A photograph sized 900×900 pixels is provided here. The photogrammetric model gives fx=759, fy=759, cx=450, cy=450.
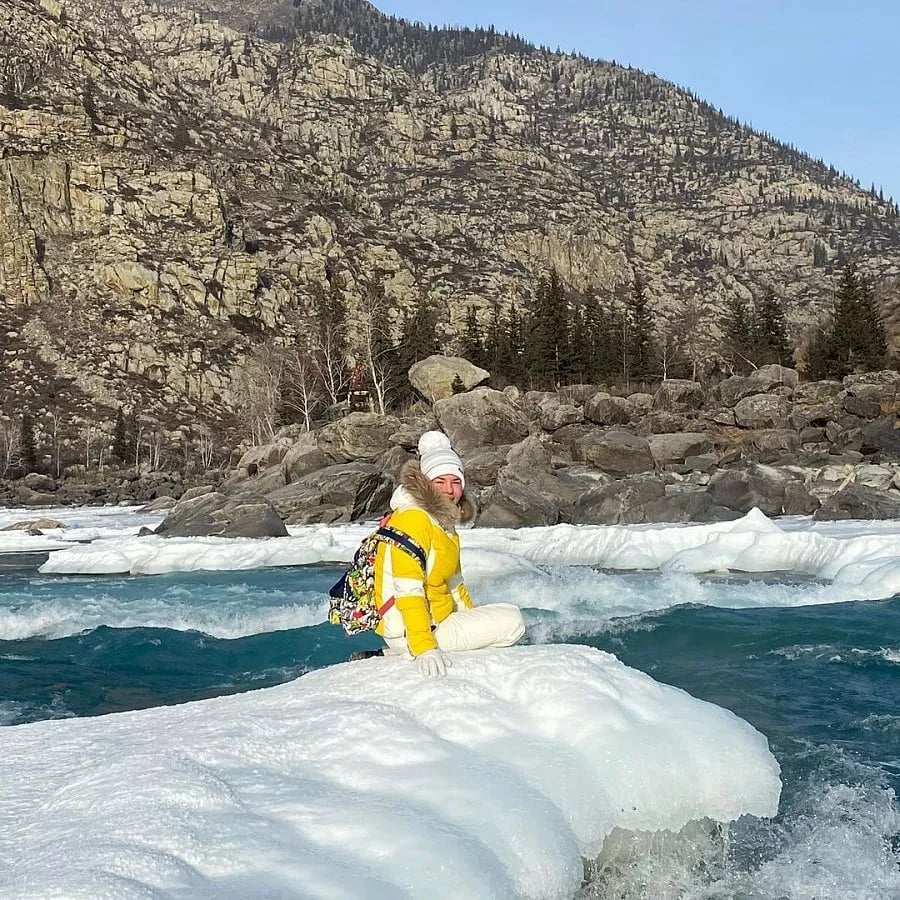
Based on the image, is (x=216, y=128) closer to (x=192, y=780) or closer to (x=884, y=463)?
(x=884, y=463)

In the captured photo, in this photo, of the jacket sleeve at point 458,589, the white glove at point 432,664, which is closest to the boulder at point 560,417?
the jacket sleeve at point 458,589

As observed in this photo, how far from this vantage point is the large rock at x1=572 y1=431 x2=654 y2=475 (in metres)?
30.9

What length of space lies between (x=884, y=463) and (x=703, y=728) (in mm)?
26591

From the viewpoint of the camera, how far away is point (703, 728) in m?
4.16

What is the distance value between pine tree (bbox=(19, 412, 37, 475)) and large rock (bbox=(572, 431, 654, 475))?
2235 inches

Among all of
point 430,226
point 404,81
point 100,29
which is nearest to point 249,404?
point 430,226

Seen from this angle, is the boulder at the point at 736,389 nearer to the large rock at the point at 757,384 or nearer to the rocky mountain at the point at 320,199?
the large rock at the point at 757,384

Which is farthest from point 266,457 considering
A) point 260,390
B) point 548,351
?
point 260,390

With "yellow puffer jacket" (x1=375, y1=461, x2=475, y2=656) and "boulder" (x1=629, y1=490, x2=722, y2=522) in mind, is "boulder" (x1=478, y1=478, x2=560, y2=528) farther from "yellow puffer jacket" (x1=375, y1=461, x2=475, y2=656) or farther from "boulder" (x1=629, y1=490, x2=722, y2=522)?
"yellow puffer jacket" (x1=375, y1=461, x2=475, y2=656)

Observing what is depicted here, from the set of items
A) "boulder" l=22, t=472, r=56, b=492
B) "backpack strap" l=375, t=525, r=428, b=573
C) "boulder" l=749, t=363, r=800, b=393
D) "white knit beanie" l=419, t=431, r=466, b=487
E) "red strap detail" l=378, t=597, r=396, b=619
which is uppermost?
"boulder" l=749, t=363, r=800, b=393

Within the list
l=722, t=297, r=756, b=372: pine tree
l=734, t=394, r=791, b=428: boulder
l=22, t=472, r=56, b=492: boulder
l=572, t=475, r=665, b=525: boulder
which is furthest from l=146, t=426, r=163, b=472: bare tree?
l=572, t=475, r=665, b=525: boulder

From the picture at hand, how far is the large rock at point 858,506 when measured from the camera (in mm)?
19578

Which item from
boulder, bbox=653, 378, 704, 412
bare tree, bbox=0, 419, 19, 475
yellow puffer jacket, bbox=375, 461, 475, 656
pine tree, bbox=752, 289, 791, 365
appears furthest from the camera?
bare tree, bbox=0, 419, 19, 475

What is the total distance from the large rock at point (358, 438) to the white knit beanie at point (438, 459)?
108ft
